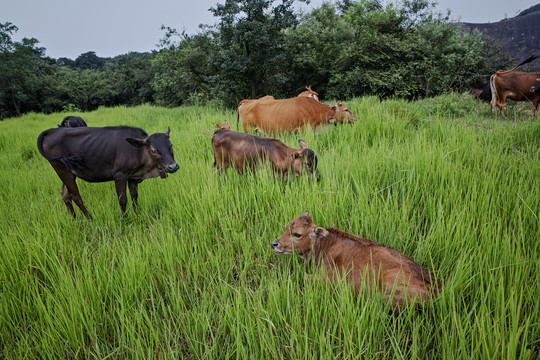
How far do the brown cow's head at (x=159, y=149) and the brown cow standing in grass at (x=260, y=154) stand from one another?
2.67ft

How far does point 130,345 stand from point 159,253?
71 cm

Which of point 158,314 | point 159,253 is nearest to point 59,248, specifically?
point 159,253

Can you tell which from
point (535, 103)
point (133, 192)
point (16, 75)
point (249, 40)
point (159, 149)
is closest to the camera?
point (159, 149)

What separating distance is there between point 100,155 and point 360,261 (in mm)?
3002

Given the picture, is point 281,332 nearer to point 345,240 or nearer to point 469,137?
point 345,240

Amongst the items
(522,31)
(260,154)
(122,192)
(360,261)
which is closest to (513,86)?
(260,154)

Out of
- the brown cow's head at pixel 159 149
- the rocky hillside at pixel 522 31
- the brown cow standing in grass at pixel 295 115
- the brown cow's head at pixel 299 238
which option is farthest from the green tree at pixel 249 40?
the rocky hillside at pixel 522 31

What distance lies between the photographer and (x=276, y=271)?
6.11ft

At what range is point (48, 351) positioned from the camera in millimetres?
1373

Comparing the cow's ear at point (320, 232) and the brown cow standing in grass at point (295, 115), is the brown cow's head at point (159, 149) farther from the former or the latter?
the brown cow standing in grass at point (295, 115)

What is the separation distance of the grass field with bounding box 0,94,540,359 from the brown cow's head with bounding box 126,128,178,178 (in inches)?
13.1

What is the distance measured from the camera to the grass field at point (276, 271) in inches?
51.2

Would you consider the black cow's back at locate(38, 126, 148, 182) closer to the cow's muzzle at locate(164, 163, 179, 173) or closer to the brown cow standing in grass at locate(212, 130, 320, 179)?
the cow's muzzle at locate(164, 163, 179, 173)

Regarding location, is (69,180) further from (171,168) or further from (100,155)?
(171,168)
